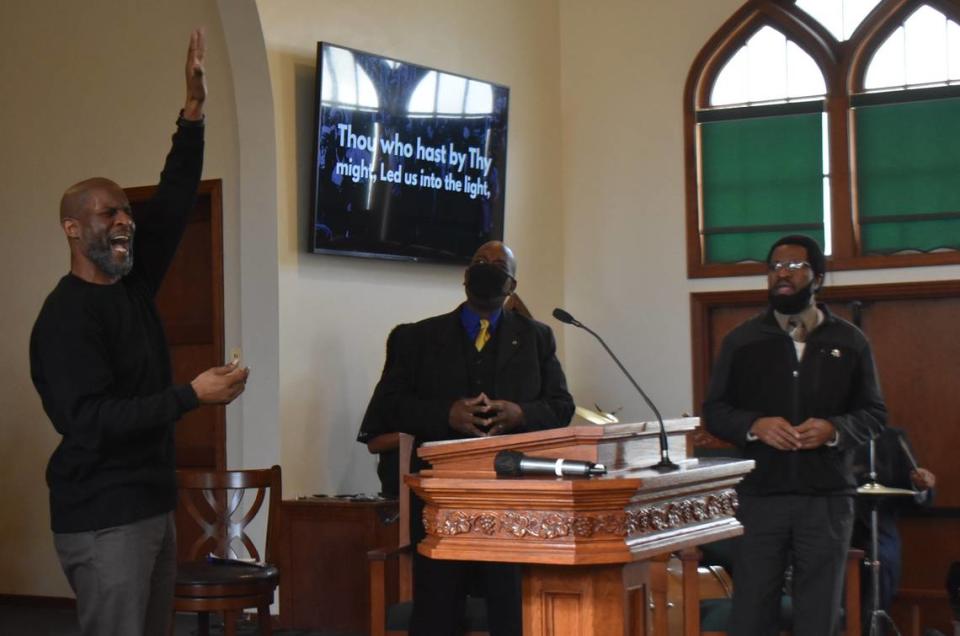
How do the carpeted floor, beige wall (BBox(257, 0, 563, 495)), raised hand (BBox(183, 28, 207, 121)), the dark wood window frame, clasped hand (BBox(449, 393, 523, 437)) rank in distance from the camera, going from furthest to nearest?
the dark wood window frame
beige wall (BBox(257, 0, 563, 495))
the carpeted floor
clasped hand (BBox(449, 393, 523, 437))
raised hand (BBox(183, 28, 207, 121))

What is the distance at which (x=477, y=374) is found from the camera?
423 centimetres

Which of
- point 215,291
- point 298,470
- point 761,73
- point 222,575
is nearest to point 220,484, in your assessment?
point 222,575

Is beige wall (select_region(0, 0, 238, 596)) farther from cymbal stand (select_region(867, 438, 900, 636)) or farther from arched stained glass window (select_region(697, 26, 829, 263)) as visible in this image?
cymbal stand (select_region(867, 438, 900, 636))

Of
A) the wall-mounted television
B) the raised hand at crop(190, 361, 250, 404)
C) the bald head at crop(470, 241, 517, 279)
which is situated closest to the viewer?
the raised hand at crop(190, 361, 250, 404)

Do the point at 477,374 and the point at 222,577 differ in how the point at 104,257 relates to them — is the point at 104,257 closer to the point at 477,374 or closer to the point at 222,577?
the point at 477,374

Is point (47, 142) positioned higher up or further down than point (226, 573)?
higher up

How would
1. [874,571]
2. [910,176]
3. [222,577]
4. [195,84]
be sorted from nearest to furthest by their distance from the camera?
[195,84] → [222,577] → [874,571] → [910,176]

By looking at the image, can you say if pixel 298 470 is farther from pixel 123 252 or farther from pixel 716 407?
pixel 123 252

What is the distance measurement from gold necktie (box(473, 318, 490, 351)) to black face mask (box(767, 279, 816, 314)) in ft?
3.31

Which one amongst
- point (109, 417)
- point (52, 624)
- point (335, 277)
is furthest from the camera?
point (52, 624)

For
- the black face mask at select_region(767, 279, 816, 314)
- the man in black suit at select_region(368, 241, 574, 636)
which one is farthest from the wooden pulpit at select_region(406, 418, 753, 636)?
the black face mask at select_region(767, 279, 816, 314)

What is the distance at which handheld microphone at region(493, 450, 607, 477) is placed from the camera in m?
2.32

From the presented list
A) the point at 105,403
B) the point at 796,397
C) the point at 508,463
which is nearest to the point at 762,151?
the point at 796,397

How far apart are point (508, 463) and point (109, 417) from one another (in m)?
1.05
